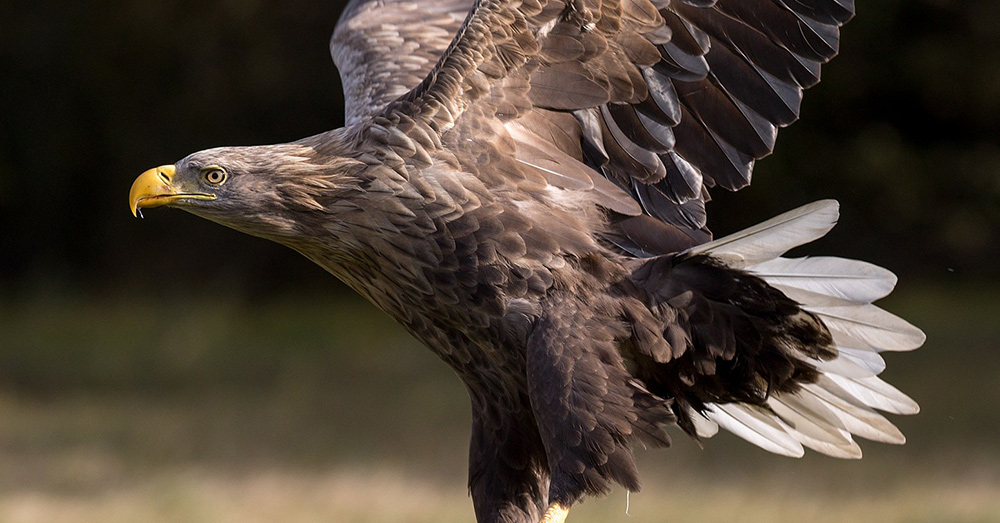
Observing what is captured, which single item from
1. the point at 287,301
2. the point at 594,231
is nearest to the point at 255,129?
the point at 287,301

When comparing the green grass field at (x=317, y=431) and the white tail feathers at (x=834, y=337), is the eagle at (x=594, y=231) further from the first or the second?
the green grass field at (x=317, y=431)

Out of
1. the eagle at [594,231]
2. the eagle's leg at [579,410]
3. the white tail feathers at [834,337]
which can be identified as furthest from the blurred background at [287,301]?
the eagle's leg at [579,410]

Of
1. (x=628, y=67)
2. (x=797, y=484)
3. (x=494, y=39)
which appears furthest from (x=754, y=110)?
(x=797, y=484)

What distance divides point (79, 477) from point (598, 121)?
14.8 ft

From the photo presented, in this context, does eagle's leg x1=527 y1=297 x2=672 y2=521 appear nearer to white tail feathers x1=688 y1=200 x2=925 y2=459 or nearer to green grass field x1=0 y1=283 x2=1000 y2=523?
white tail feathers x1=688 y1=200 x2=925 y2=459

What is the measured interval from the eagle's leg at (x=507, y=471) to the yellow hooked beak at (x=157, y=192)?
925 mm

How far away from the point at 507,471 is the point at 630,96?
41.5 inches

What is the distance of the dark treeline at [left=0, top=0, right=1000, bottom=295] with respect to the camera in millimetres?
9008

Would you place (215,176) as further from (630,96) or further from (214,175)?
(630,96)

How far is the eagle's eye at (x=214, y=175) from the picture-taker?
3205mm

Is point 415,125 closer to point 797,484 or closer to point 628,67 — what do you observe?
point 628,67

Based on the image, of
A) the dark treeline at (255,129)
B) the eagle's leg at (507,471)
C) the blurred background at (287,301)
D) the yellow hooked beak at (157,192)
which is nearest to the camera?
the yellow hooked beak at (157,192)

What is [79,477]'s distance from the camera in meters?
6.89

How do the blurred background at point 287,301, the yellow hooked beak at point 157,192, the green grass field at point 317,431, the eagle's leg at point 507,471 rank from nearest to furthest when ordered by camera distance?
1. the yellow hooked beak at point 157,192
2. the eagle's leg at point 507,471
3. the green grass field at point 317,431
4. the blurred background at point 287,301
